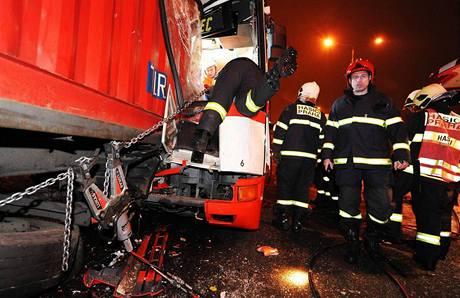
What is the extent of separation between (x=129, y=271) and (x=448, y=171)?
10.9 feet

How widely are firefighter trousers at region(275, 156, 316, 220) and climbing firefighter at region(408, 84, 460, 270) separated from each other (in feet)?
4.02

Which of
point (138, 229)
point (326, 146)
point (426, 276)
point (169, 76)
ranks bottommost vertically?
point (426, 276)

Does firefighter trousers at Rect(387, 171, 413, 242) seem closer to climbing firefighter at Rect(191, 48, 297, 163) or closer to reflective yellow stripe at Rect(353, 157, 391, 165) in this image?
reflective yellow stripe at Rect(353, 157, 391, 165)

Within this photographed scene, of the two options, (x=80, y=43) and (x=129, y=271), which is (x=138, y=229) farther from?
(x=80, y=43)

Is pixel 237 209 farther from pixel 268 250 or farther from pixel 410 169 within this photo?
pixel 410 169

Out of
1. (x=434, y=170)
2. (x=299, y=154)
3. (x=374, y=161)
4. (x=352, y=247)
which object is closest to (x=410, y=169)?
(x=434, y=170)

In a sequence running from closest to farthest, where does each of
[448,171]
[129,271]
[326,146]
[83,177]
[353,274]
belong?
[83,177], [129,271], [353,274], [448,171], [326,146]

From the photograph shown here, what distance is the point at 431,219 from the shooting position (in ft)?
8.79

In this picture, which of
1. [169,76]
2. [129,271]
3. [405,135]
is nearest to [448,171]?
[405,135]

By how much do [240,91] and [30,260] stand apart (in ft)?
6.07

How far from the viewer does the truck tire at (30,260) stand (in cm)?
109

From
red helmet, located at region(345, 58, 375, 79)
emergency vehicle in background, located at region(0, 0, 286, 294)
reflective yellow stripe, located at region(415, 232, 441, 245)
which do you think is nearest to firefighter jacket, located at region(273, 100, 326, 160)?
red helmet, located at region(345, 58, 375, 79)

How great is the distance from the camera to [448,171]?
107 inches

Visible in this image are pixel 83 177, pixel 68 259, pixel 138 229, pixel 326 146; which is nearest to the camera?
pixel 68 259
